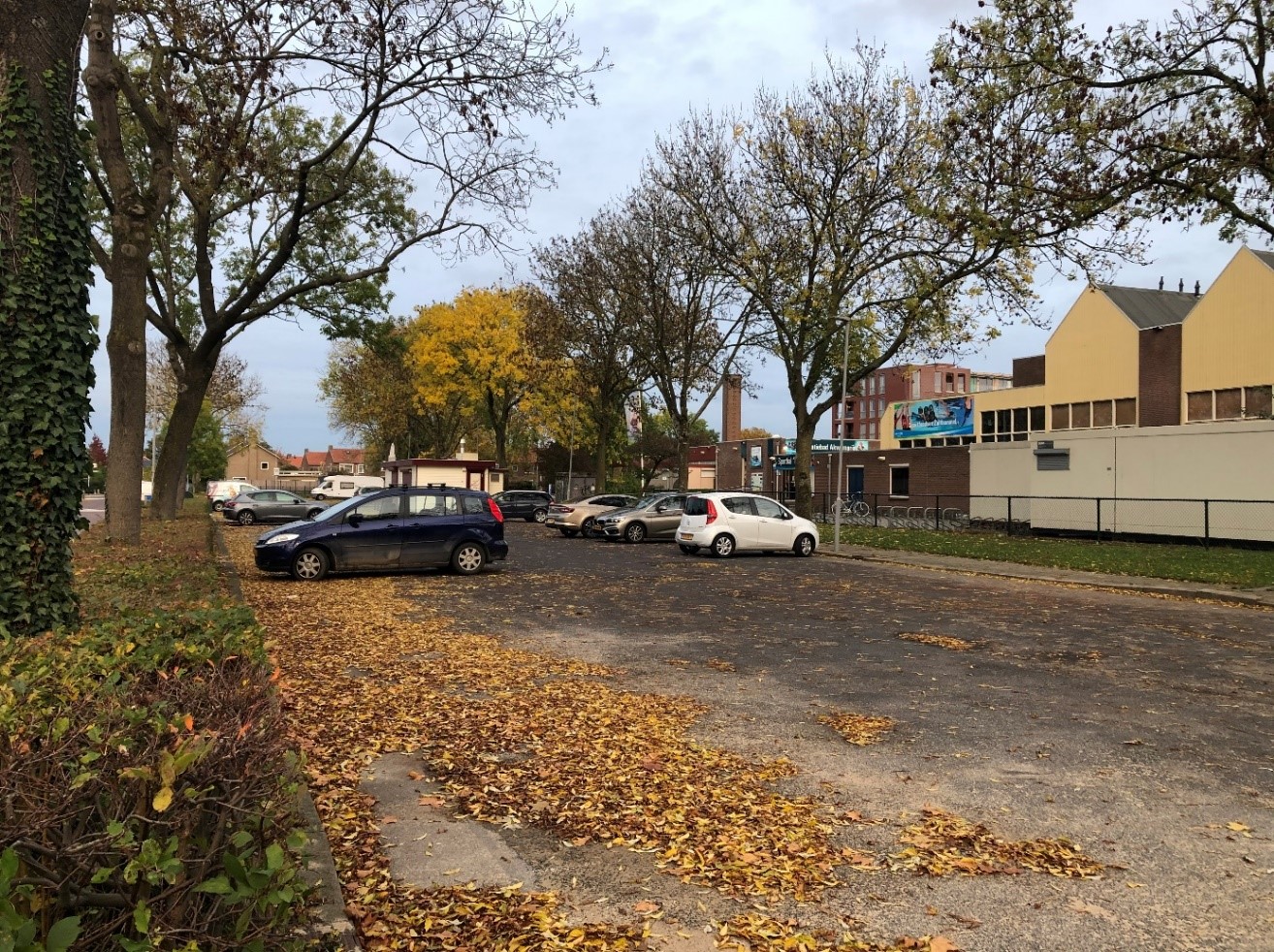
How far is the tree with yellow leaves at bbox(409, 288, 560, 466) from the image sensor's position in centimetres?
4897

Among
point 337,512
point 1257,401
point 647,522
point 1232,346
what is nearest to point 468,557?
point 337,512

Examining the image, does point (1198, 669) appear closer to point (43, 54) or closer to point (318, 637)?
point (318, 637)

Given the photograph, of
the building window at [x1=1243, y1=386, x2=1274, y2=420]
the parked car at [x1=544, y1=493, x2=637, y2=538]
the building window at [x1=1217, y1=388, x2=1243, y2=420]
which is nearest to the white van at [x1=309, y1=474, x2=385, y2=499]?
the parked car at [x1=544, y1=493, x2=637, y2=538]

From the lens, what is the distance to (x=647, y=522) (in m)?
27.6

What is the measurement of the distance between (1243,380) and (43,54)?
1690 inches

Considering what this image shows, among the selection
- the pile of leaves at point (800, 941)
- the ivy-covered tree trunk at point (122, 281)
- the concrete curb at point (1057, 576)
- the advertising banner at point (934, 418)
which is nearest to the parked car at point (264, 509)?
the ivy-covered tree trunk at point (122, 281)

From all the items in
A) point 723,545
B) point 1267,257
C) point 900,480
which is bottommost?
point 723,545

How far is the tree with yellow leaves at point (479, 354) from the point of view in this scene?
49.0 meters

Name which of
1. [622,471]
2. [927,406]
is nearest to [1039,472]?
[927,406]

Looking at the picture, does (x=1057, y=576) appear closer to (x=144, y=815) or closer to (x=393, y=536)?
(x=393, y=536)

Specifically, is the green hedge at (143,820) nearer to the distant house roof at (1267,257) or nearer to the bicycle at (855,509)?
the bicycle at (855,509)

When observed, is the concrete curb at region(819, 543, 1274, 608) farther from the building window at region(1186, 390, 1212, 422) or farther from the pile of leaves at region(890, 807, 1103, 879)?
the building window at region(1186, 390, 1212, 422)

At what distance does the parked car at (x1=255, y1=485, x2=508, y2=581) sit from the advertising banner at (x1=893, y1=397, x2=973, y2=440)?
50206 mm

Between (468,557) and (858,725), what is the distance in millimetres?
11916
